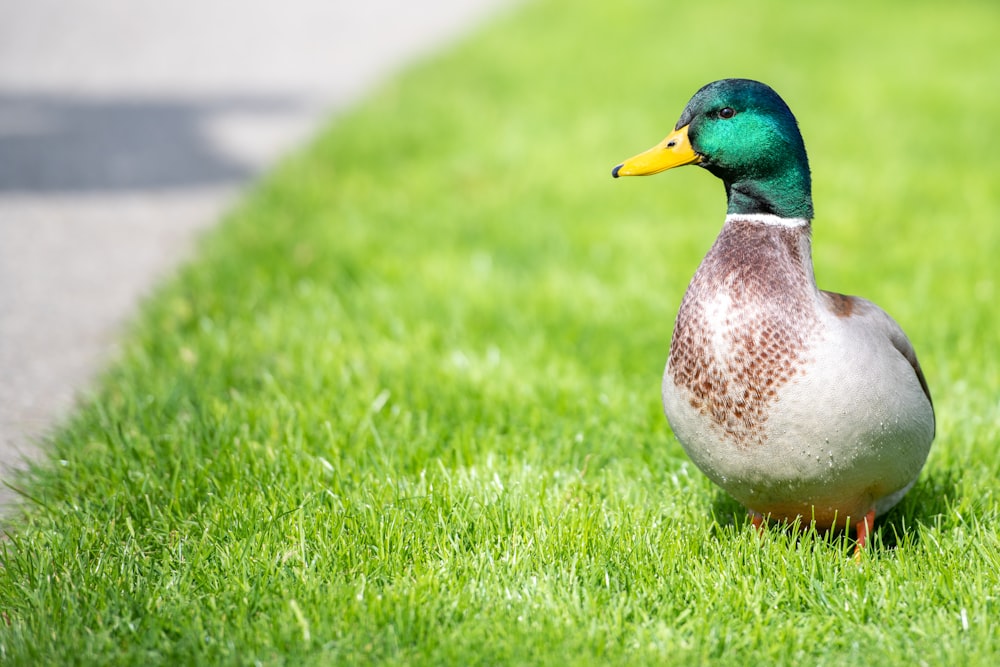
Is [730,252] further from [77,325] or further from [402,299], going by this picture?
[77,325]

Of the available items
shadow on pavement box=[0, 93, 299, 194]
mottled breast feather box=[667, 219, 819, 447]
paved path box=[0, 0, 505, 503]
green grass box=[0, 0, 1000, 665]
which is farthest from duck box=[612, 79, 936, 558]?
shadow on pavement box=[0, 93, 299, 194]

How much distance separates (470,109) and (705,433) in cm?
543

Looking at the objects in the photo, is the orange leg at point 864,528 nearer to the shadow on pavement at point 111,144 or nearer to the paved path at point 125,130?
the paved path at point 125,130

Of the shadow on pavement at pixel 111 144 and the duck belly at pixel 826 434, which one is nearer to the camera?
the duck belly at pixel 826 434

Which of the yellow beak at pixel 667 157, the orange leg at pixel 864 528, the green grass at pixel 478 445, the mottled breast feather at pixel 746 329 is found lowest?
the orange leg at pixel 864 528

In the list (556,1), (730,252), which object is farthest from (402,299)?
(556,1)

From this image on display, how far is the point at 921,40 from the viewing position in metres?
10.8

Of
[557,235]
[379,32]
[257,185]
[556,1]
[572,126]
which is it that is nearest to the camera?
[557,235]

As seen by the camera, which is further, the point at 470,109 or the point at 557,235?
the point at 470,109

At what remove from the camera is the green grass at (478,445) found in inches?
93.1

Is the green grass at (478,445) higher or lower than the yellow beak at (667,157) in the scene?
lower

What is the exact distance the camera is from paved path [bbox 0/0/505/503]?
14.7ft

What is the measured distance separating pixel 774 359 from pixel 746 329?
91 millimetres

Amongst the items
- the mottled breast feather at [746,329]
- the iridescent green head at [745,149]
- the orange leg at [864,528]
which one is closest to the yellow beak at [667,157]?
the iridescent green head at [745,149]
